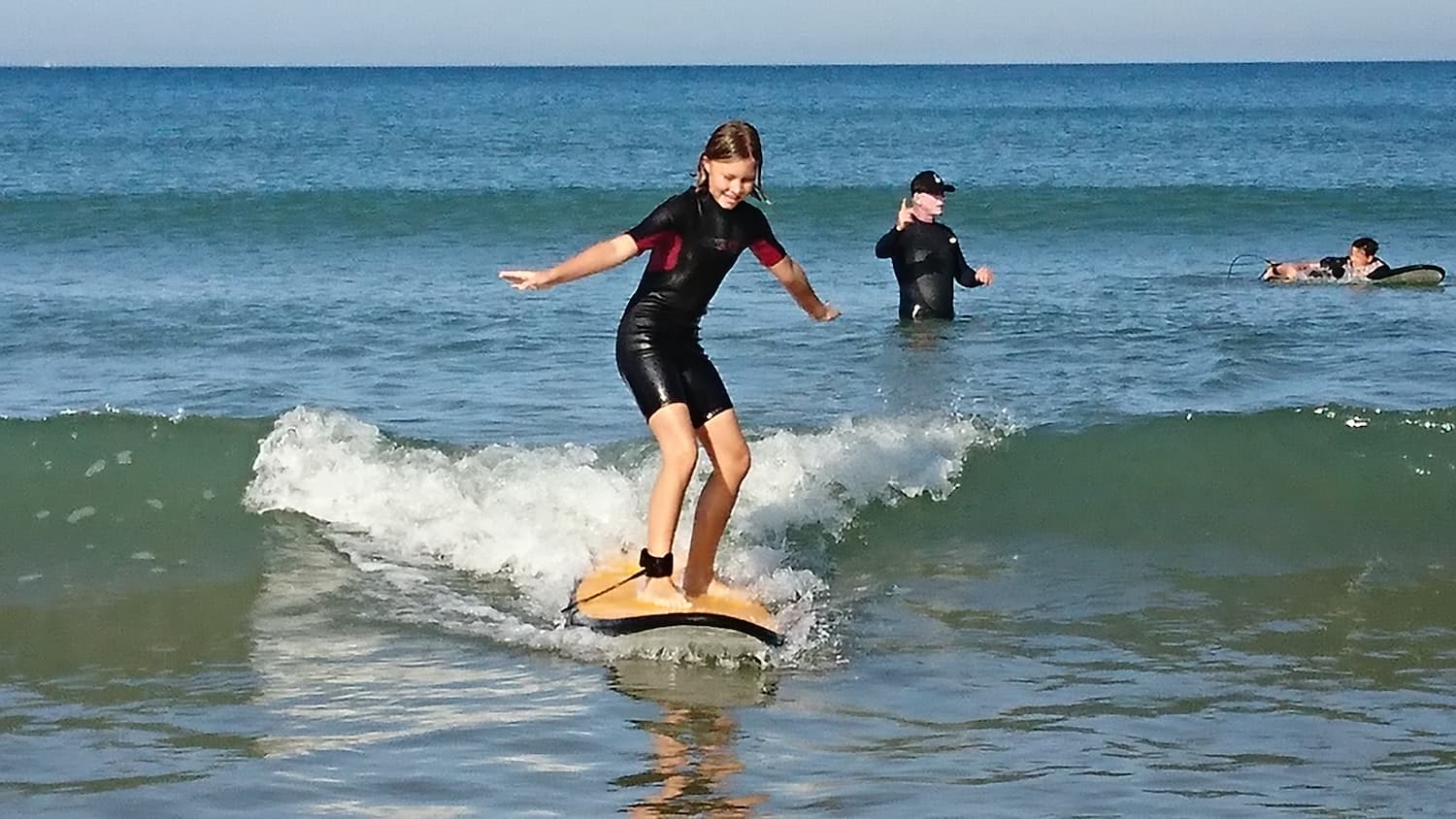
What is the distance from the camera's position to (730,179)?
6844mm

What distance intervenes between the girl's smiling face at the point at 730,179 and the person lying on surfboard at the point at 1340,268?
41.0 feet

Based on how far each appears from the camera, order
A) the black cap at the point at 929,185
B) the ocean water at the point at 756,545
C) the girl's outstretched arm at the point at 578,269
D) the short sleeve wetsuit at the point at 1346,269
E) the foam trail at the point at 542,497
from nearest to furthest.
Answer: the ocean water at the point at 756,545
the girl's outstretched arm at the point at 578,269
the foam trail at the point at 542,497
the black cap at the point at 929,185
the short sleeve wetsuit at the point at 1346,269

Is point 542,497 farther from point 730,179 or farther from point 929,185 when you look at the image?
point 929,185

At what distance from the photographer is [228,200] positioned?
28.7 meters

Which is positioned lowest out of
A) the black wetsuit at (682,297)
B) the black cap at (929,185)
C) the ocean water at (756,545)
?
the ocean water at (756,545)

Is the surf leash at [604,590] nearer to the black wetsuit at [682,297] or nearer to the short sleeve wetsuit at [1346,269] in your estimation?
the black wetsuit at [682,297]

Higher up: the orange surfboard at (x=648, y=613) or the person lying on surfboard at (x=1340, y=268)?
the person lying on surfboard at (x=1340, y=268)

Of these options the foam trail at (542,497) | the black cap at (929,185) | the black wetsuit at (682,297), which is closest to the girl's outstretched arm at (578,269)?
the black wetsuit at (682,297)

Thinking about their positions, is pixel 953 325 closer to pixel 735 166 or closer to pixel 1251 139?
pixel 735 166

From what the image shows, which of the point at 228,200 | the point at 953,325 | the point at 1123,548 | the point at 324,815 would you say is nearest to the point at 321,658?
the point at 324,815

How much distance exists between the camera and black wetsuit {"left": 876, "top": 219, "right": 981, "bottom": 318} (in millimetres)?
14695

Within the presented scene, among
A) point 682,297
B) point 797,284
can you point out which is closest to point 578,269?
point 682,297

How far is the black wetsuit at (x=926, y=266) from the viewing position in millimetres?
14695

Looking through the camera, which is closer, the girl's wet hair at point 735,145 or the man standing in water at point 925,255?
the girl's wet hair at point 735,145
